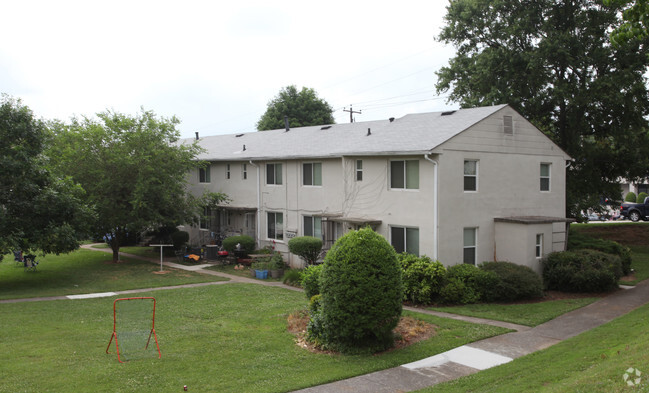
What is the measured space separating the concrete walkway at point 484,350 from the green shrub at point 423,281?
0.59 metres

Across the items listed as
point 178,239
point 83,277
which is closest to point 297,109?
point 178,239

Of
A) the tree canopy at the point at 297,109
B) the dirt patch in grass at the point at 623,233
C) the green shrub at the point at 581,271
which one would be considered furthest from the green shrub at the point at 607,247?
the tree canopy at the point at 297,109

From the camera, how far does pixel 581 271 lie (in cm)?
1820

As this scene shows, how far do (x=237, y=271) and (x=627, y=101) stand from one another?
21275mm

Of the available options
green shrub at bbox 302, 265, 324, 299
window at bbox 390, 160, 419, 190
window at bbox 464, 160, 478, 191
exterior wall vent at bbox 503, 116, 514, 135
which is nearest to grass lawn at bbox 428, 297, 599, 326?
green shrub at bbox 302, 265, 324, 299

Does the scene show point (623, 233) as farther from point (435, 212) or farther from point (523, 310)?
point (523, 310)

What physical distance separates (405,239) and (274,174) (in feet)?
30.6

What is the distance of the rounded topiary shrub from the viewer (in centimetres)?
1115

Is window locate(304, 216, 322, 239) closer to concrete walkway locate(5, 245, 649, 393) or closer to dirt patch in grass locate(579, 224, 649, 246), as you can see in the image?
concrete walkway locate(5, 245, 649, 393)

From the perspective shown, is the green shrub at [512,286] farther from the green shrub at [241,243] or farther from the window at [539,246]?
the green shrub at [241,243]

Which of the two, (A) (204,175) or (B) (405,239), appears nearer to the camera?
(B) (405,239)

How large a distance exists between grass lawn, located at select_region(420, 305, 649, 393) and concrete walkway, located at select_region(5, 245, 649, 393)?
1.51 feet

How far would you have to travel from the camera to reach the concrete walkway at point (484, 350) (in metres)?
9.64

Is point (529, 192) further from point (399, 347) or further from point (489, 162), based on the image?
point (399, 347)
